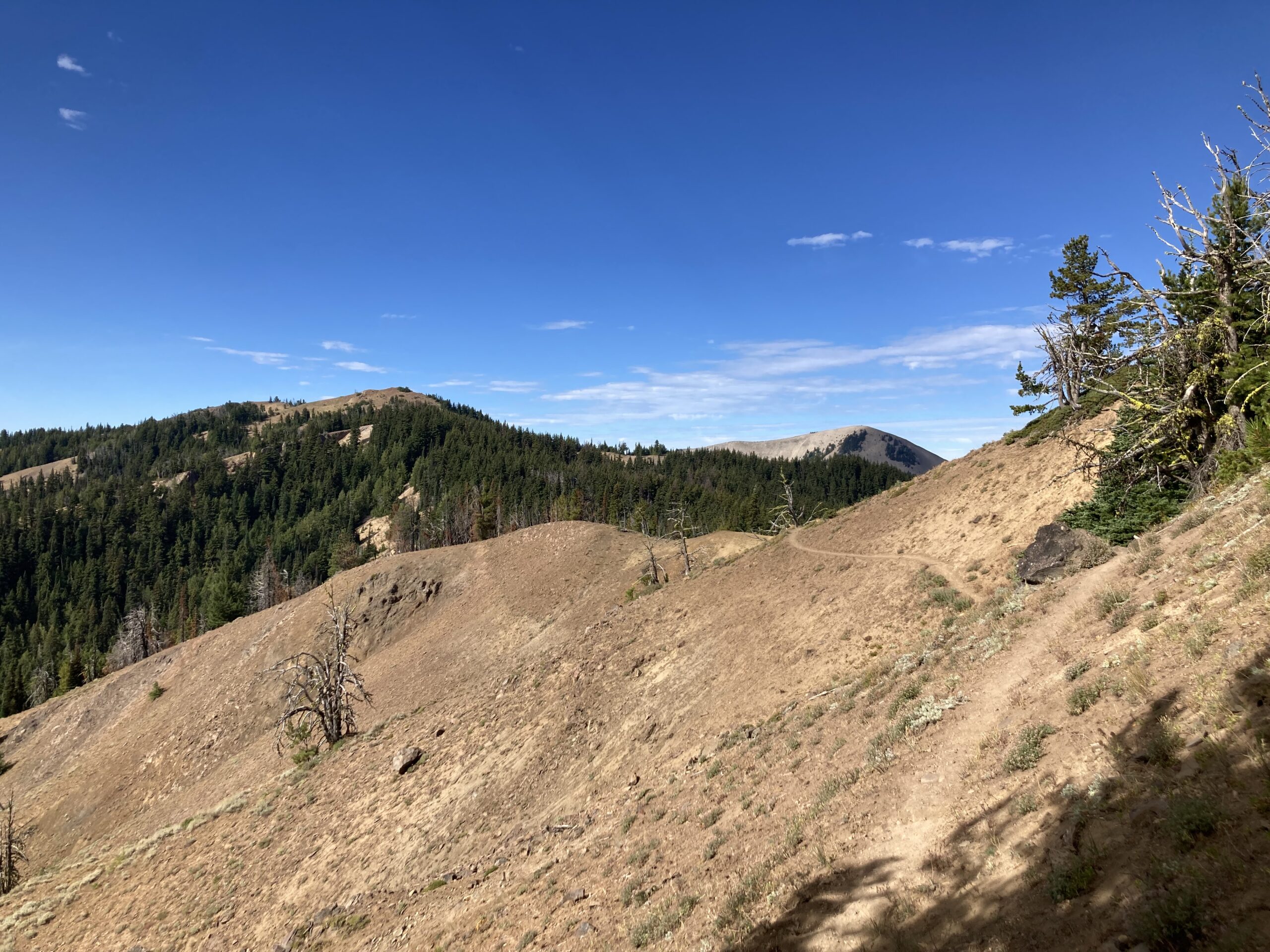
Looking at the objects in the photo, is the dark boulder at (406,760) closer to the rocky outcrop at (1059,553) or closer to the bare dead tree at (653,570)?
the bare dead tree at (653,570)

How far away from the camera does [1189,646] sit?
10102 millimetres

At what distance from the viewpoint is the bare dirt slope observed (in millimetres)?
7945

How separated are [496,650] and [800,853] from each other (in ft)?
162

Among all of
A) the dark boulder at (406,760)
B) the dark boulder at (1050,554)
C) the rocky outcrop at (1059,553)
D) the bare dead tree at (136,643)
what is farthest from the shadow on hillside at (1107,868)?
the bare dead tree at (136,643)

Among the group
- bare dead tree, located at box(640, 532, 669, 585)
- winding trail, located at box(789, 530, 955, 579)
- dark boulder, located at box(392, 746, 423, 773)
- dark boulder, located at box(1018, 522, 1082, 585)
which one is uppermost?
dark boulder, located at box(1018, 522, 1082, 585)

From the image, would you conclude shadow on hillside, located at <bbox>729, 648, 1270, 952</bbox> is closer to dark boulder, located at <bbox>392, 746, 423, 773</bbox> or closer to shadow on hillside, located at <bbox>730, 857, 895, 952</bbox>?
shadow on hillside, located at <bbox>730, 857, 895, 952</bbox>

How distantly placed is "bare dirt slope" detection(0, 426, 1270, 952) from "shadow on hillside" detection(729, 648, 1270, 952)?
0.04 meters

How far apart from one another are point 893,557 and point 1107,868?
96.6 feet

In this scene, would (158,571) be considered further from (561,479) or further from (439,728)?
(439,728)

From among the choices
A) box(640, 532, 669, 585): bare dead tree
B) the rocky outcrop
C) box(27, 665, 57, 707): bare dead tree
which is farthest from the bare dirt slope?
box(27, 665, 57, 707): bare dead tree

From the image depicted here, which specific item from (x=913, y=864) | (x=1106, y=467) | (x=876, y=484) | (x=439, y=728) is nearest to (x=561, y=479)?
(x=876, y=484)

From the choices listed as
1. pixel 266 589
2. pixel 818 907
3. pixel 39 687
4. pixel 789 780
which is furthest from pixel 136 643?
pixel 818 907

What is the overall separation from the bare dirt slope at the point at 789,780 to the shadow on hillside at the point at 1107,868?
0.04m

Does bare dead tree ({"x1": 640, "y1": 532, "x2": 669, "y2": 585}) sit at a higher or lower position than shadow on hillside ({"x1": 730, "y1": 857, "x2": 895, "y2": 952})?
higher
